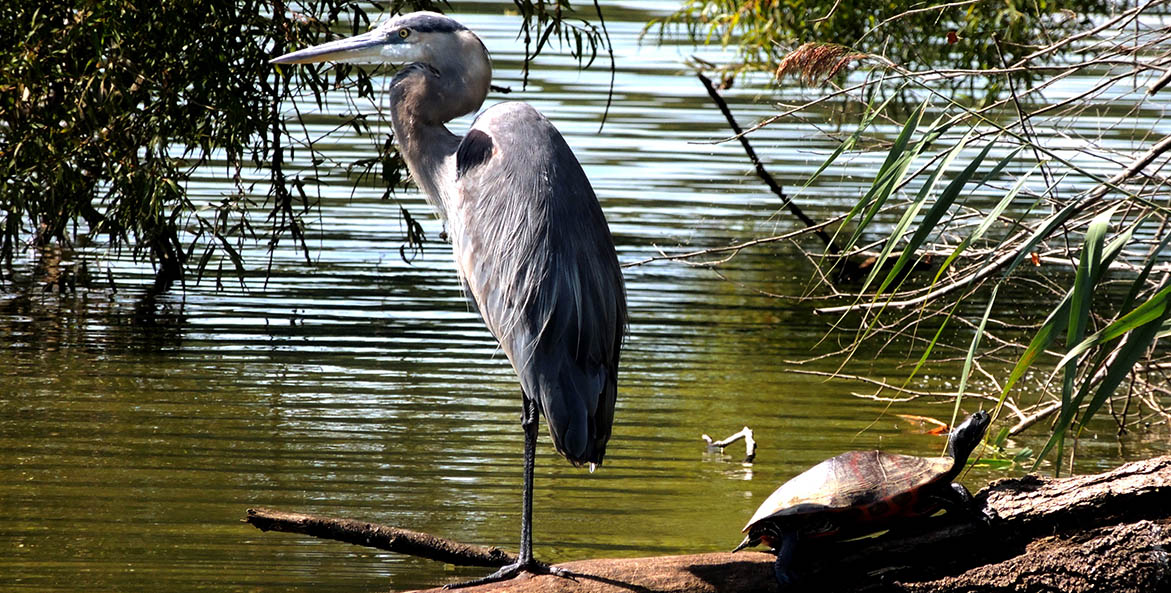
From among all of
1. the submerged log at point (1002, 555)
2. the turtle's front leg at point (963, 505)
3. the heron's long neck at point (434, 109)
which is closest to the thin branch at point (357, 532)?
the submerged log at point (1002, 555)

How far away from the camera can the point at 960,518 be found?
12.6 ft

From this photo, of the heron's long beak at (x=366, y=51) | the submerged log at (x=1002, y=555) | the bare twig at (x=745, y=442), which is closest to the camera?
the submerged log at (x=1002, y=555)

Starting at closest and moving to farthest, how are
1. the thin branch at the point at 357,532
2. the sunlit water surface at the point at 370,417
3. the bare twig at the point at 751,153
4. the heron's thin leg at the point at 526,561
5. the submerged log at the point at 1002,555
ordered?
the submerged log at the point at 1002,555, the thin branch at the point at 357,532, the heron's thin leg at the point at 526,561, the sunlit water surface at the point at 370,417, the bare twig at the point at 751,153

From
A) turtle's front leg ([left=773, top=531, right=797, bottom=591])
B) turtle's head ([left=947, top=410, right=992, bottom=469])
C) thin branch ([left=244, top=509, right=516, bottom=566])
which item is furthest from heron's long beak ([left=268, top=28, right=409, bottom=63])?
turtle's head ([left=947, top=410, right=992, bottom=469])

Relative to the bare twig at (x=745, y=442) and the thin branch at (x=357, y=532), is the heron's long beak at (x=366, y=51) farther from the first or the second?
the bare twig at (x=745, y=442)

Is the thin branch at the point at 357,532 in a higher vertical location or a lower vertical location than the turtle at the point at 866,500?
lower

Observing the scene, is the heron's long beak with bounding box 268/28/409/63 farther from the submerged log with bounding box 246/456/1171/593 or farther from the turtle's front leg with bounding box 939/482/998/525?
the turtle's front leg with bounding box 939/482/998/525

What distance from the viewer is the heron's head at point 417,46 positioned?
465 centimetres

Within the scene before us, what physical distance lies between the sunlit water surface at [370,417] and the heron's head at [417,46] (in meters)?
1.60

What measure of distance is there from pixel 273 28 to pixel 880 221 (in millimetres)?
5425

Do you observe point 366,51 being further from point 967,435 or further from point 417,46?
point 967,435

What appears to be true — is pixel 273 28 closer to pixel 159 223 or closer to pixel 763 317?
pixel 159 223

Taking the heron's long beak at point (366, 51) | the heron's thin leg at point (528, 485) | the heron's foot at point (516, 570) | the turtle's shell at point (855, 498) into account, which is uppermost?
the heron's long beak at point (366, 51)

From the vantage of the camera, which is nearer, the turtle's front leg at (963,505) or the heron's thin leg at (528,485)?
the turtle's front leg at (963,505)
